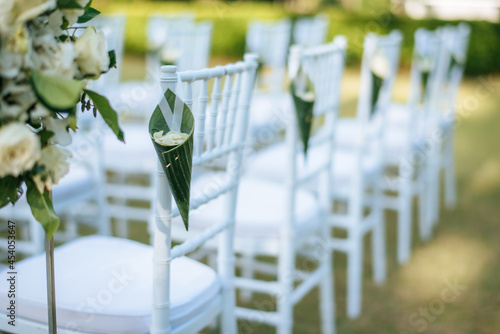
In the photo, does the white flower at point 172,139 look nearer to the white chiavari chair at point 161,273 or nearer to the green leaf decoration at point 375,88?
the white chiavari chair at point 161,273

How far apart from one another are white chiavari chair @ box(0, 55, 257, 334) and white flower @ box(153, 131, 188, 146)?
0.09m

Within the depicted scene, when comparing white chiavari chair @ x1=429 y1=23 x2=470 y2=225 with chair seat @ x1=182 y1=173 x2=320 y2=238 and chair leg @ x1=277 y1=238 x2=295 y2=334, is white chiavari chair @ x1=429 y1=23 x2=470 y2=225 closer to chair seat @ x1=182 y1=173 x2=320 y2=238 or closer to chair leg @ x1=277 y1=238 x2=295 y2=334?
chair seat @ x1=182 y1=173 x2=320 y2=238

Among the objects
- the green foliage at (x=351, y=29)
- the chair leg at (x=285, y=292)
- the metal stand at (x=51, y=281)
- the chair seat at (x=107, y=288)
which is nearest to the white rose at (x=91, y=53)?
the metal stand at (x=51, y=281)

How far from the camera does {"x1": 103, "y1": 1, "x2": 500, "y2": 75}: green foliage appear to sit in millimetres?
8492

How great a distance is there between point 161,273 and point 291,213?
72 centimetres

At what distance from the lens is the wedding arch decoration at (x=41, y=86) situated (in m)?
0.77

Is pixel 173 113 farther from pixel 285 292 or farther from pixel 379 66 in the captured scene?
pixel 379 66

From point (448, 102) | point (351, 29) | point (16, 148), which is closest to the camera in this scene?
point (16, 148)

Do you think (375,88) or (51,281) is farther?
(375,88)

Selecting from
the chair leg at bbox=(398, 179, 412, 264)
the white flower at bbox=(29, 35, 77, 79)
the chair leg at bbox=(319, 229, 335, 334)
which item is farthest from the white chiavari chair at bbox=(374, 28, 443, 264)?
the white flower at bbox=(29, 35, 77, 79)

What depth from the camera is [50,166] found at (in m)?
0.89

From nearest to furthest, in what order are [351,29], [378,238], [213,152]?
[213,152]
[378,238]
[351,29]

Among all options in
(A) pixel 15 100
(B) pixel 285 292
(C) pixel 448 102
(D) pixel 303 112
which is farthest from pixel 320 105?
(C) pixel 448 102

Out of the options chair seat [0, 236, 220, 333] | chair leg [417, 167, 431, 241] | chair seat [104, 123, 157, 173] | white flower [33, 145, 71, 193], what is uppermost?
white flower [33, 145, 71, 193]
